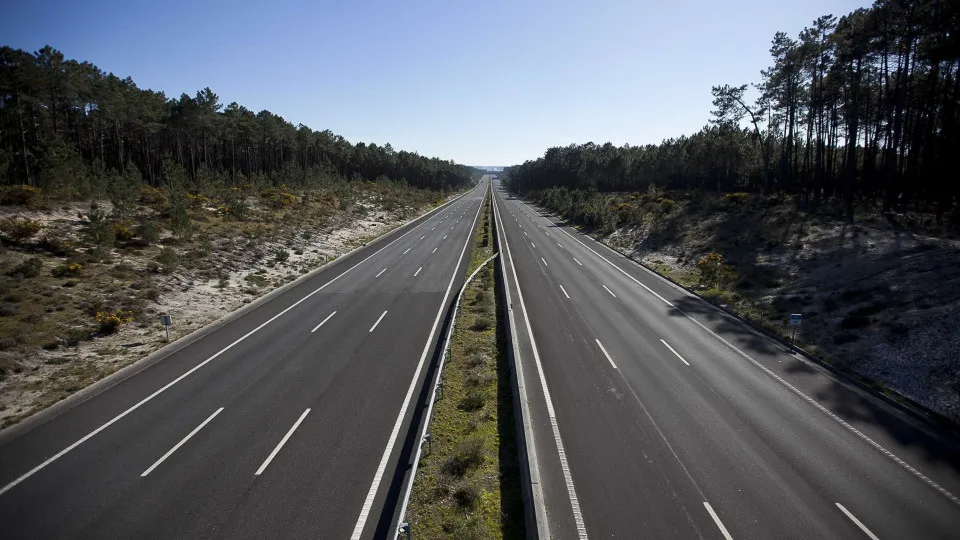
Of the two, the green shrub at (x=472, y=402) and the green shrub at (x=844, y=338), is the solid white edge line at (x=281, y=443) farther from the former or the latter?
the green shrub at (x=844, y=338)

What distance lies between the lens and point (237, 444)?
413 inches

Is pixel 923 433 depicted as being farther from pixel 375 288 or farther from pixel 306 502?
pixel 375 288

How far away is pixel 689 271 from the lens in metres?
29.9

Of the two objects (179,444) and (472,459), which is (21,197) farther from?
(472,459)

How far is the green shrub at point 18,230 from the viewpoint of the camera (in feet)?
77.6

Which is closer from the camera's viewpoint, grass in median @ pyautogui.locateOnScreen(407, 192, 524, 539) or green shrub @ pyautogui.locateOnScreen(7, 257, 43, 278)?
grass in median @ pyautogui.locateOnScreen(407, 192, 524, 539)

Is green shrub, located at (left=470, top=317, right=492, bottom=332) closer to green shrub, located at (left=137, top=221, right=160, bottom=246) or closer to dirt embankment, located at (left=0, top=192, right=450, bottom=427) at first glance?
dirt embankment, located at (left=0, top=192, right=450, bottom=427)

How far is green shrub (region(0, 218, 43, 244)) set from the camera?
77.6ft

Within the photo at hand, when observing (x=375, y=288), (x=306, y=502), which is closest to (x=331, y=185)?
(x=375, y=288)

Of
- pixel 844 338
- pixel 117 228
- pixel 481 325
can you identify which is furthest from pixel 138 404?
pixel 844 338

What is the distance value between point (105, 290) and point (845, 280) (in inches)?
1449

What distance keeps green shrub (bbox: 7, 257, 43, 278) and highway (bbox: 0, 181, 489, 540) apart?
10.1m

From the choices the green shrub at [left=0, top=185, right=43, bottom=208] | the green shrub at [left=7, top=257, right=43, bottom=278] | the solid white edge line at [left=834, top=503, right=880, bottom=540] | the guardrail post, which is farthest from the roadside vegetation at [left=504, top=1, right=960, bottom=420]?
the green shrub at [left=0, top=185, right=43, bottom=208]

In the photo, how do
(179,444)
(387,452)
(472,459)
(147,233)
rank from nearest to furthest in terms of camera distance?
(472,459) < (387,452) < (179,444) < (147,233)
